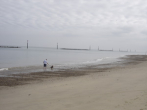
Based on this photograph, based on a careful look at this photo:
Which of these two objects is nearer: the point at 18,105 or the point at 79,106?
the point at 79,106

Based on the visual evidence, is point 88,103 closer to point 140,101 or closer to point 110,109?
point 110,109

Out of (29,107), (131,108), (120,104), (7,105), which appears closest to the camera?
(131,108)

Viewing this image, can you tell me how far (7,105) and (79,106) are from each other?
3.02 m

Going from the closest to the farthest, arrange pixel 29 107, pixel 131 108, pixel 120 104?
pixel 131 108 < pixel 120 104 < pixel 29 107

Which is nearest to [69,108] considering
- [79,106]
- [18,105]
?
[79,106]

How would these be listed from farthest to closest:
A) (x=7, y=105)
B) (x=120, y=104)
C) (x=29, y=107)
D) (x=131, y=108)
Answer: (x=7, y=105) < (x=29, y=107) < (x=120, y=104) < (x=131, y=108)

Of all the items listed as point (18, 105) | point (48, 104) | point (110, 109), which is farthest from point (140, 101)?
point (18, 105)

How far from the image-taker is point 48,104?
575 centimetres

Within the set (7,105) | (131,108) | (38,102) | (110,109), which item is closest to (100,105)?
(110,109)

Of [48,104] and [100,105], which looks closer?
[100,105]

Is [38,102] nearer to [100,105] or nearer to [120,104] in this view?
[100,105]

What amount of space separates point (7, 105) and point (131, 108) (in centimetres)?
480

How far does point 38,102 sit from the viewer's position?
608 cm

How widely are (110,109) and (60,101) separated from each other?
2.16 meters
